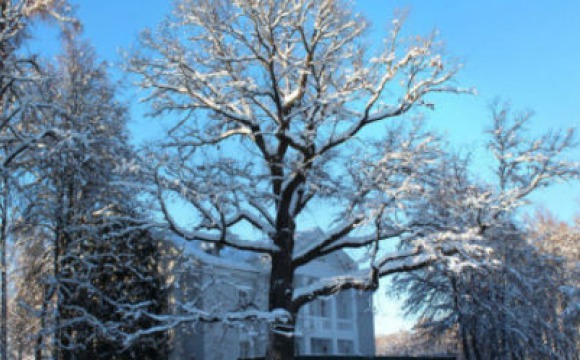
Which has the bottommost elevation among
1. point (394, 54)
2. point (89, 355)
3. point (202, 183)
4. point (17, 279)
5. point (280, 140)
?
point (89, 355)

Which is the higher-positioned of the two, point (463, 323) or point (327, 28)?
point (327, 28)

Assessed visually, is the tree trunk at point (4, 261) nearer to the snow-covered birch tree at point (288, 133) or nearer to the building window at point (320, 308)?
the snow-covered birch tree at point (288, 133)

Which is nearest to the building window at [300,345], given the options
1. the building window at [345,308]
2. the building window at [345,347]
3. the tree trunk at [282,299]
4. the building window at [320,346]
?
the building window at [320,346]

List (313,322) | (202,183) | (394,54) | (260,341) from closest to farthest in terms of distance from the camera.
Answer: (202,183)
(394,54)
(260,341)
(313,322)

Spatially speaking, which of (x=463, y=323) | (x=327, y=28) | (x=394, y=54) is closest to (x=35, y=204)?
(x=327, y=28)

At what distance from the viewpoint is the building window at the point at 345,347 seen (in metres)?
29.4

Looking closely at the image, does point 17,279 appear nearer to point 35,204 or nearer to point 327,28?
point 35,204

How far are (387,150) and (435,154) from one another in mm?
1164

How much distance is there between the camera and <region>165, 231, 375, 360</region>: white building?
17719mm

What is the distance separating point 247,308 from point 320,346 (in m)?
13.8

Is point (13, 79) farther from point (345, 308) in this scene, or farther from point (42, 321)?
point (345, 308)

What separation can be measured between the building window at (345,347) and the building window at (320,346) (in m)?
0.65

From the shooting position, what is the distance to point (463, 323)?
20.2 meters

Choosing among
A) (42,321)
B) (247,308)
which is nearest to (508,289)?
(247,308)
